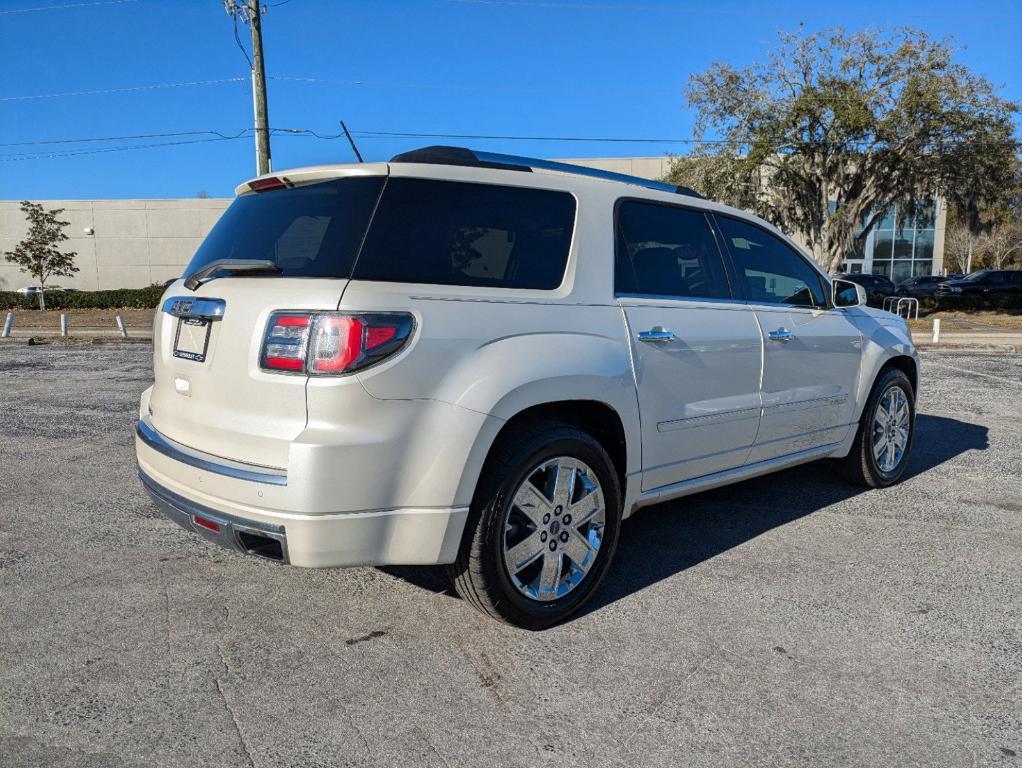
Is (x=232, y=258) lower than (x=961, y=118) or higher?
lower

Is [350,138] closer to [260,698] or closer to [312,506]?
[312,506]

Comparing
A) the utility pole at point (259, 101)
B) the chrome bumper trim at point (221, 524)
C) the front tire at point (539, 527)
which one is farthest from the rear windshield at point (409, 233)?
the utility pole at point (259, 101)

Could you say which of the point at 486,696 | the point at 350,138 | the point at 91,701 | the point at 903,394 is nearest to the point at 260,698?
the point at 91,701

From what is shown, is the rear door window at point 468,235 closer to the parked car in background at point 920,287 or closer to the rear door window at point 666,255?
the rear door window at point 666,255

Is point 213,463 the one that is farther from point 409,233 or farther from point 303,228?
point 409,233

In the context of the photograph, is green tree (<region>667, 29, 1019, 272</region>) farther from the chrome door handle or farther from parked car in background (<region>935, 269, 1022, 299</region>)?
the chrome door handle

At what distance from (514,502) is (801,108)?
79.5ft

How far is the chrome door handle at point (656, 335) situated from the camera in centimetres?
354

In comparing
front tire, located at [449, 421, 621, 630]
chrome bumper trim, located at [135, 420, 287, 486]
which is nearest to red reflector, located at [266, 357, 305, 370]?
chrome bumper trim, located at [135, 420, 287, 486]

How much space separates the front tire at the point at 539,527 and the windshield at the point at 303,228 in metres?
0.97

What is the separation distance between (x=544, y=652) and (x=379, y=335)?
54.7 inches

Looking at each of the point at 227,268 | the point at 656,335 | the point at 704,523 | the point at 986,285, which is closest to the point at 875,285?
the point at 986,285

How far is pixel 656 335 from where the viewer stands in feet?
11.8

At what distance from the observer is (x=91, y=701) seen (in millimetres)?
2662
